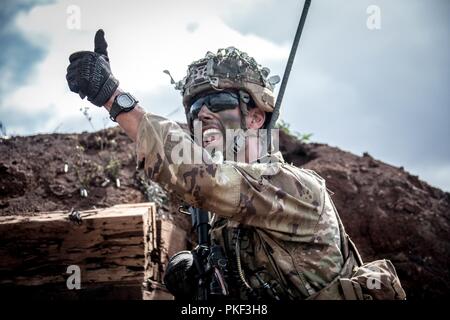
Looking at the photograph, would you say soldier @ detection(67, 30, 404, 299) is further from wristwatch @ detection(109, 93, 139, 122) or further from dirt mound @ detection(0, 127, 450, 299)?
dirt mound @ detection(0, 127, 450, 299)

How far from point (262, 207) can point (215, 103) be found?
1097 mm

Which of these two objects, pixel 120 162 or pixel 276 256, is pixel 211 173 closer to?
pixel 276 256

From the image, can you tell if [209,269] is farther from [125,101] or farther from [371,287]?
[125,101]

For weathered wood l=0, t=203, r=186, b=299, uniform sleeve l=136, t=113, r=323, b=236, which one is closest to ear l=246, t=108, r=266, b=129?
uniform sleeve l=136, t=113, r=323, b=236

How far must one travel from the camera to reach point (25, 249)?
12.9ft

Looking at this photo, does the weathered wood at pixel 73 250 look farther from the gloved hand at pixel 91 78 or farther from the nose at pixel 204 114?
the gloved hand at pixel 91 78

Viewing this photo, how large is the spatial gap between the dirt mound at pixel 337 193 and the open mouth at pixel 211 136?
3.21 meters

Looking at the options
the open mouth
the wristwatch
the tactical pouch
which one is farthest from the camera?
the open mouth

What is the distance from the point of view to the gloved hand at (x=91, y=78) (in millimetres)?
2328

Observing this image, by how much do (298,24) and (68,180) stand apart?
432 centimetres

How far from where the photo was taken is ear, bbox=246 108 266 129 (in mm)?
3486
